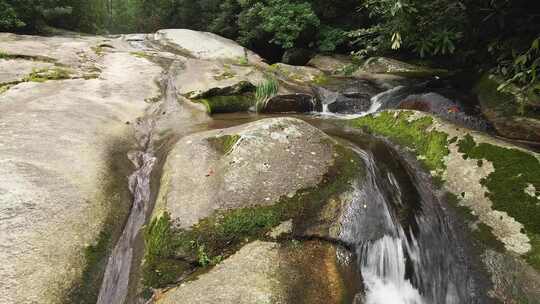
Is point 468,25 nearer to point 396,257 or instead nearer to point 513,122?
point 513,122

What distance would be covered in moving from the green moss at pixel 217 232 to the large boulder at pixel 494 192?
214 centimetres

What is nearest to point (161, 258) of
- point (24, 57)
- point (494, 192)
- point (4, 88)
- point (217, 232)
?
point (217, 232)

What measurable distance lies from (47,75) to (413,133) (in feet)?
32.1

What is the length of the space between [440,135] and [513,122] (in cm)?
211

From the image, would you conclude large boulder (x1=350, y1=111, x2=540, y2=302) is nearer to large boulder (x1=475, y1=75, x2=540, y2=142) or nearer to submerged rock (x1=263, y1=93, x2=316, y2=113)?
large boulder (x1=475, y1=75, x2=540, y2=142)

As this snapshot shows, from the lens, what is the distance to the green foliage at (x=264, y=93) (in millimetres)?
10461

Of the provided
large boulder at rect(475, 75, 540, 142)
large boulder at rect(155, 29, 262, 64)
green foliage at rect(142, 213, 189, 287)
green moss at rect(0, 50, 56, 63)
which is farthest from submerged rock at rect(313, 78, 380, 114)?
green moss at rect(0, 50, 56, 63)

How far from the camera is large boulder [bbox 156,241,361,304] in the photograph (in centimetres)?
374

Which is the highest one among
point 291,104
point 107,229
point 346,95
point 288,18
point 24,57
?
point 288,18

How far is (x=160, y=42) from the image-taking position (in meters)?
19.6

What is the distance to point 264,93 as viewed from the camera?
414 inches

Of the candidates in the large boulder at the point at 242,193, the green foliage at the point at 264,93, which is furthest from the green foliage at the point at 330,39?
the large boulder at the point at 242,193

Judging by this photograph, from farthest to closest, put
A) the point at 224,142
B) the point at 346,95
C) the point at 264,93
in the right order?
the point at 346,95 → the point at 264,93 → the point at 224,142

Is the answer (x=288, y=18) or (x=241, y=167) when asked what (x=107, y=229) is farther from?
(x=288, y=18)
